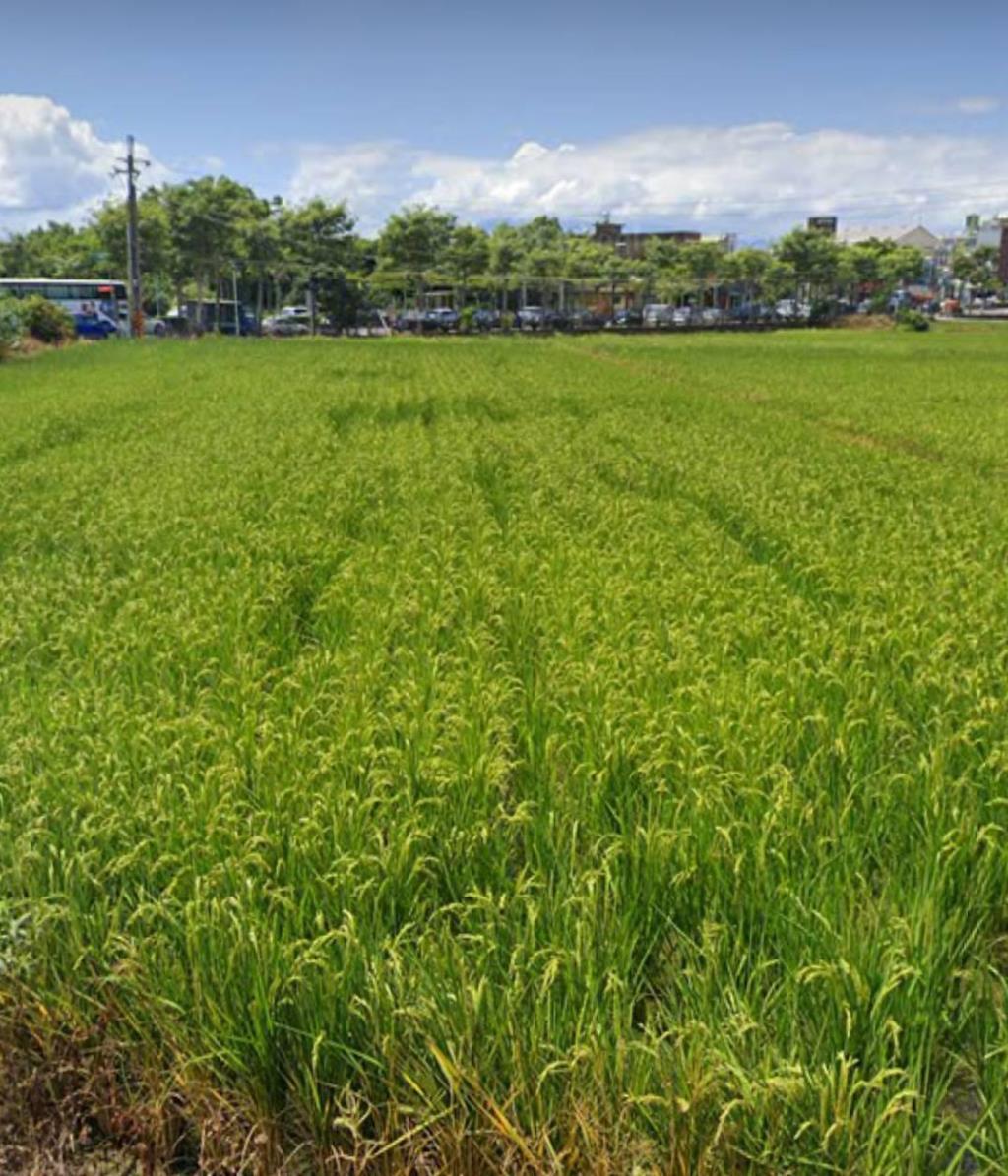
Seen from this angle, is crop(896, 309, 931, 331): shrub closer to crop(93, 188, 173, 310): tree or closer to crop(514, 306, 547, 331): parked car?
crop(514, 306, 547, 331): parked car

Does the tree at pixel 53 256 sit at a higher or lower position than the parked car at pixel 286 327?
higher

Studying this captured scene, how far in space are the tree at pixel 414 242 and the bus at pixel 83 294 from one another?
68.2ft

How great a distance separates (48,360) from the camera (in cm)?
3775

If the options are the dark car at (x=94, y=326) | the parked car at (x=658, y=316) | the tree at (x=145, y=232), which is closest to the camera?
the dark car at (x=94, y=326)

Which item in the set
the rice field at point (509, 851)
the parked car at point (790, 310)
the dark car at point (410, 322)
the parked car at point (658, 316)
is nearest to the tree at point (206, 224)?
the dark car at point (410, 322)

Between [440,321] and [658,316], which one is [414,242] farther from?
[658,316]

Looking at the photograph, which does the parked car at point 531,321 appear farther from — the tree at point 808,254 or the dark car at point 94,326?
the dark car at point 94,326

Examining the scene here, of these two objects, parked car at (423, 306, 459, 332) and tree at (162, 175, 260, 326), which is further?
parked car at (423, 306, 459, 332)

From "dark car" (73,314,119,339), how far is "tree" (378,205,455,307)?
22200mm

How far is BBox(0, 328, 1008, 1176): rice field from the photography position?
8.75 feet

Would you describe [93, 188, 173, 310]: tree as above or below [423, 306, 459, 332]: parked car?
above

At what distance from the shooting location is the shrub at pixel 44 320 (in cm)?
4638

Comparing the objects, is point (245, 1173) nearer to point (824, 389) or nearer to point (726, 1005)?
point (726, 1005)

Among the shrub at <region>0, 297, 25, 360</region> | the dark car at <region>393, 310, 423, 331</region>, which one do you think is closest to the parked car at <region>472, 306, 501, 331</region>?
the dark car at <region>393, 310, 423, 331</region>
